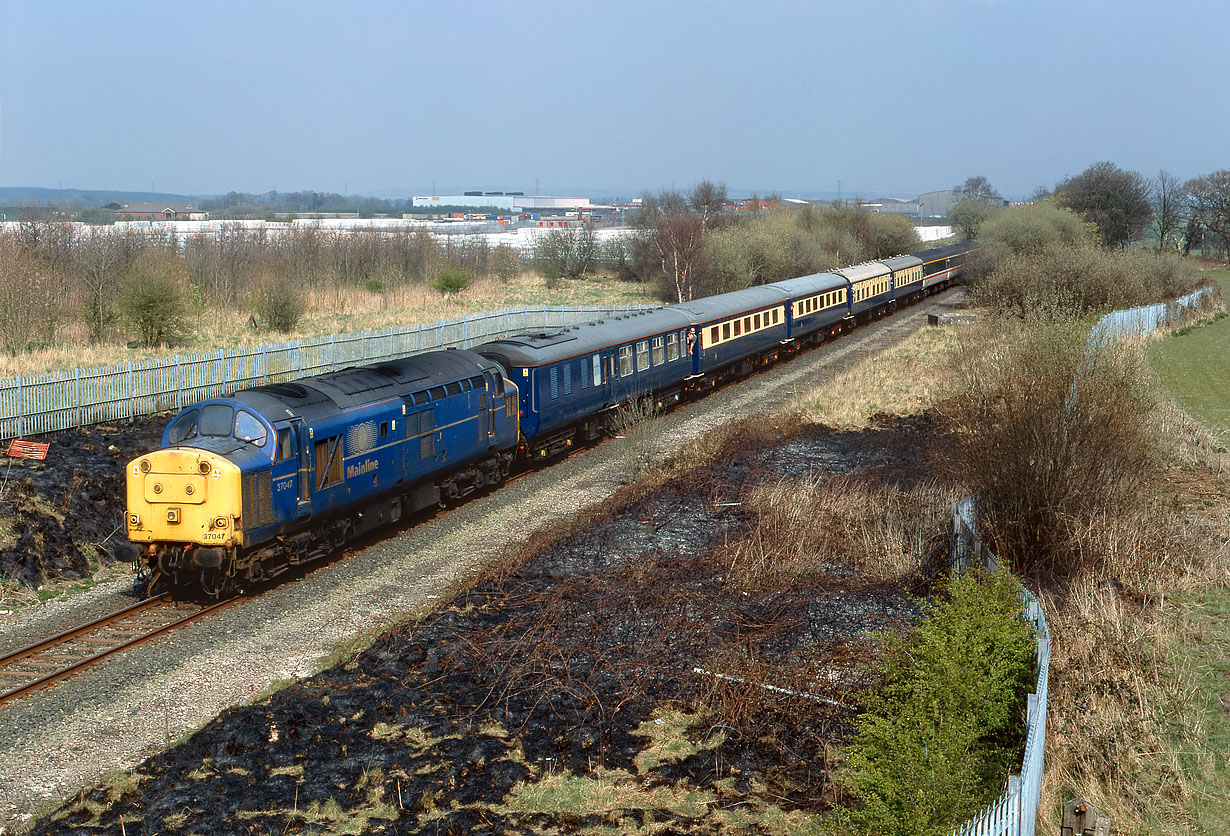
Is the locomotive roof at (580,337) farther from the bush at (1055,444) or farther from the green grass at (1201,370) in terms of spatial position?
the green grass at (1201,370)

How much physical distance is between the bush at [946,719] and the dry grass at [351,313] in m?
28.0

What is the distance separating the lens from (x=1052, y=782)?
1080 cm

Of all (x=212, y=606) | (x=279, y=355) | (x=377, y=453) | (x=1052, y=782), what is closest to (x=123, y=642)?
(x=212, y=606)

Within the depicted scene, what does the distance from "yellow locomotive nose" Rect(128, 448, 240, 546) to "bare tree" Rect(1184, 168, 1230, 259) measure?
11306cm

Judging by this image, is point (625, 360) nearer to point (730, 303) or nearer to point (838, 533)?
point (730, 303)

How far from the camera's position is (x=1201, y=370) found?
40406 millimetres

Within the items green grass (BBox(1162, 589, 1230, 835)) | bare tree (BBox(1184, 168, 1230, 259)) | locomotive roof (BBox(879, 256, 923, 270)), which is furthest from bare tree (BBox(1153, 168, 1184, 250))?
green grass (BBox(1162, 589, 1230, 835))

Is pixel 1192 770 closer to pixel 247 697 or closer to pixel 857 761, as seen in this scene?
pixel 857 761

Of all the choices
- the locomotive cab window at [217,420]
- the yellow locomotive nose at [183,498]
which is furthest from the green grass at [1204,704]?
the locomotive cab window at [217,420]

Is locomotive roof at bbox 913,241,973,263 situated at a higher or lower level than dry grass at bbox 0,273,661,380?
higher

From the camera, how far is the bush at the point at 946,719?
9000 mm

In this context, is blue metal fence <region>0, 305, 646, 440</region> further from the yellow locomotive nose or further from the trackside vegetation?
the trackside vegetation

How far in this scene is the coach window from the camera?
3053 centimetres

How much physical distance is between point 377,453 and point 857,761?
40.8 feet
